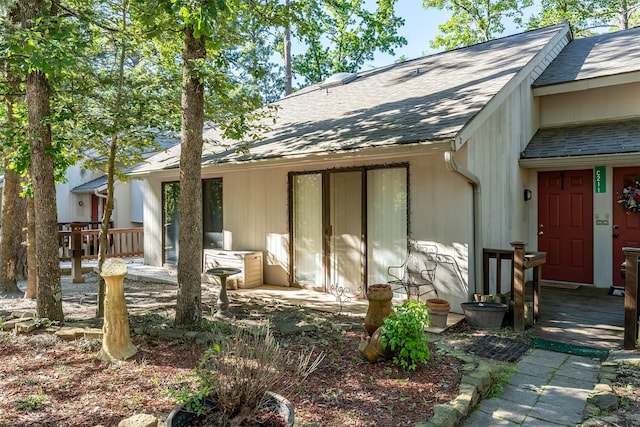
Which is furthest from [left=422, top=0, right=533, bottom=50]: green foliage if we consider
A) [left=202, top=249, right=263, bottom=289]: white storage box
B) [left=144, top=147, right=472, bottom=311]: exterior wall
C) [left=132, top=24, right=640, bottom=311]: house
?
[left=202, top=249, right=263, bottom=289]: white storage box

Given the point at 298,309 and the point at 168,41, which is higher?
the point at 168,41

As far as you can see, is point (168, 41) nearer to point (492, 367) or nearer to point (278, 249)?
point (278, 249)

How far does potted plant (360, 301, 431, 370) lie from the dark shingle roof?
14.9 ft

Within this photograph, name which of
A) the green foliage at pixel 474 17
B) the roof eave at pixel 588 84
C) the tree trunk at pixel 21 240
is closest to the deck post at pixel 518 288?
the roof eave at pixel 588 84

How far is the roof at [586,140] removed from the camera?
6375 mm

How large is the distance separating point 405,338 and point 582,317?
334 cm

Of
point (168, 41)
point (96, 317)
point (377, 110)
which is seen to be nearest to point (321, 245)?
point (377, 110)

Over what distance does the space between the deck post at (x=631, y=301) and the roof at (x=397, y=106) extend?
7.07 feet

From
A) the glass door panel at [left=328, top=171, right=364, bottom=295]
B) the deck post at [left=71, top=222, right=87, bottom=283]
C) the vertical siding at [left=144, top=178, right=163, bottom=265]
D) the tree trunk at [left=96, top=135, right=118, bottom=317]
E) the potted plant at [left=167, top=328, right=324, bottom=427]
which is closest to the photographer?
the potted plant at [left=167, top=328, right=324, bottom=427]

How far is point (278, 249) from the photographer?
308 inches

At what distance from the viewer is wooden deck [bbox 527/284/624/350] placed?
15.8ft

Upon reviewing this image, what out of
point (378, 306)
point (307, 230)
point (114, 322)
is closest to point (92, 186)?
point (307, 230)

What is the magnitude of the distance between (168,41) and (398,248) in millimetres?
4518

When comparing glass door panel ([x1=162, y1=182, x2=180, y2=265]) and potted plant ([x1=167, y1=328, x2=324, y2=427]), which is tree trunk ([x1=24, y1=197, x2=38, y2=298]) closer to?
glass door panel ([x1=162, y1=182, x2=180, y2=265])
